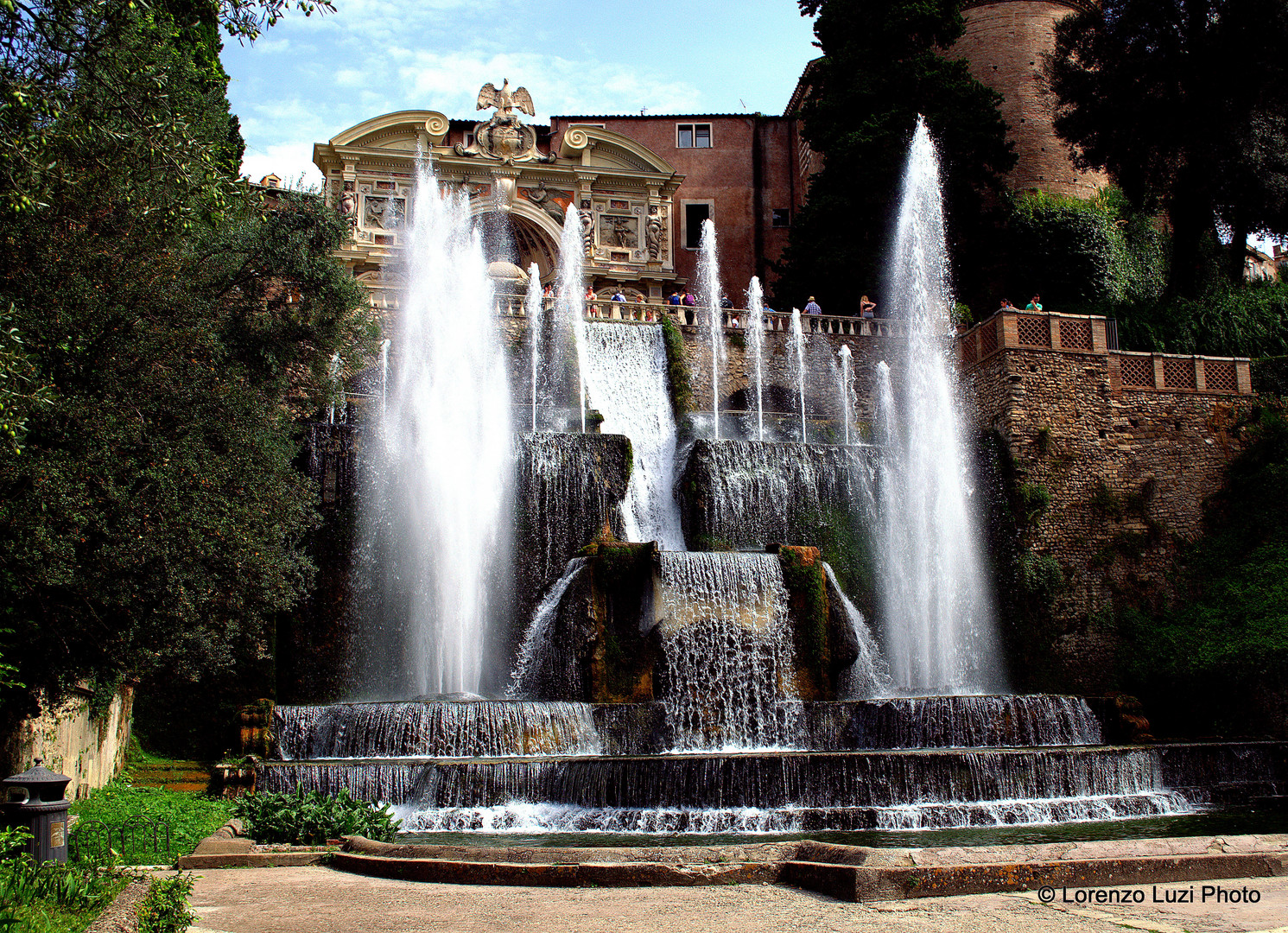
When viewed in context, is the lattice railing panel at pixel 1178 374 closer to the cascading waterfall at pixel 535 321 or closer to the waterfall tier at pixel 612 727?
the waterfall tier at pixel 612 727

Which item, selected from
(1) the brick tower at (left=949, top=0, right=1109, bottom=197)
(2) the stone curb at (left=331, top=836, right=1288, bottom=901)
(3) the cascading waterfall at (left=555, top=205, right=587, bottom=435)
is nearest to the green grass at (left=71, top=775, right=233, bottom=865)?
(2) the stone curb at (left=331, top=836, right=1288, bottom=901)

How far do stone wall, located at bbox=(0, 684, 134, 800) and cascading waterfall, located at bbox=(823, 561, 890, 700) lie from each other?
9755mm

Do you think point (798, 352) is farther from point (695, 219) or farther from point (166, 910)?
point (166, 910)

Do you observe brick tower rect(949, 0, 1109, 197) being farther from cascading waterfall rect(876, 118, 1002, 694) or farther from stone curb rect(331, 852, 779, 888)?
stone curb rect(331, 852, 779, 888)

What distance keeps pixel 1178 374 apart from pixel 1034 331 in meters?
3.13

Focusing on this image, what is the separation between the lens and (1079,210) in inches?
1098

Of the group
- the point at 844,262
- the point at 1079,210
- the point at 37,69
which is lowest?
the point at 37,69

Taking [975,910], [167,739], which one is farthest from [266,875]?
[167,739]

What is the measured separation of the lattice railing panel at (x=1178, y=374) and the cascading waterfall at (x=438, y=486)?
13.3m

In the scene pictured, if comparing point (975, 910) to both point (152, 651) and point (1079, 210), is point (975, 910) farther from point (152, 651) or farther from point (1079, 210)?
point (1079, 210)

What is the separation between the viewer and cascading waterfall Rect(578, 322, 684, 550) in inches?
840

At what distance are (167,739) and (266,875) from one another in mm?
8782

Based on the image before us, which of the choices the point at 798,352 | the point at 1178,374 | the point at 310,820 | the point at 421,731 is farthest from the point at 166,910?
the point at 1178,374

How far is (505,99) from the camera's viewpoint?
104 ft
